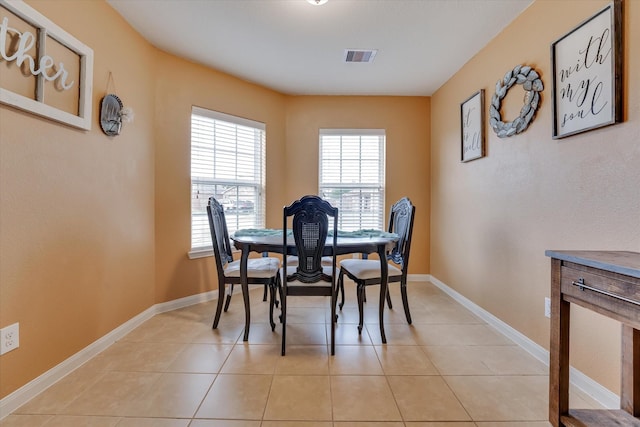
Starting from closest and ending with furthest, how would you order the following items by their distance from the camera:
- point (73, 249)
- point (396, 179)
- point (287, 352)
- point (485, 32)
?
point (73, 249), point (287, 352), point (485, 32), point (396, 179)

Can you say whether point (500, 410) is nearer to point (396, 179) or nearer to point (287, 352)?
point (287, 352)

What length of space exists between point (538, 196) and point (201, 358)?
8.12 ft

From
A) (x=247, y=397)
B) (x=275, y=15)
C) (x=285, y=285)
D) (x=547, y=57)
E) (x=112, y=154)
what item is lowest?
(x=247, y=397)

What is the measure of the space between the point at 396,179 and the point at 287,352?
2598mm

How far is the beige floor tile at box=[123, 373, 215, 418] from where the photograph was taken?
1.46 metres

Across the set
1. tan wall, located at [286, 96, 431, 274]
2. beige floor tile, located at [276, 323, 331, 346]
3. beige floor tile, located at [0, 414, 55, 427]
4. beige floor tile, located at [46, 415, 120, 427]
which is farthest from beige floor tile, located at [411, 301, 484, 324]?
beige floor tile, located at [0, 414, 55, 427]

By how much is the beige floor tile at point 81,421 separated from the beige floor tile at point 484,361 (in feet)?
5.82

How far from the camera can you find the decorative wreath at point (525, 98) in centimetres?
198

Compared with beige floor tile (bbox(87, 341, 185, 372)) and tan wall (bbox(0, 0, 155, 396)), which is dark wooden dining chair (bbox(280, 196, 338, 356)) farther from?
tan wall (bbox(0, 0, 155, 396))

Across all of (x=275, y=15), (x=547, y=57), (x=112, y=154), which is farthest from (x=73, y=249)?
(x=547, y=57)

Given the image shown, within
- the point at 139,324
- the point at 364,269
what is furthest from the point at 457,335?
the point at 139,324

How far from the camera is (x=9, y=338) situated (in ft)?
4.76

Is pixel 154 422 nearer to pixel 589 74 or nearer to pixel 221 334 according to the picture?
pixel 221 334

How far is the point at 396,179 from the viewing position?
3.86 meters
